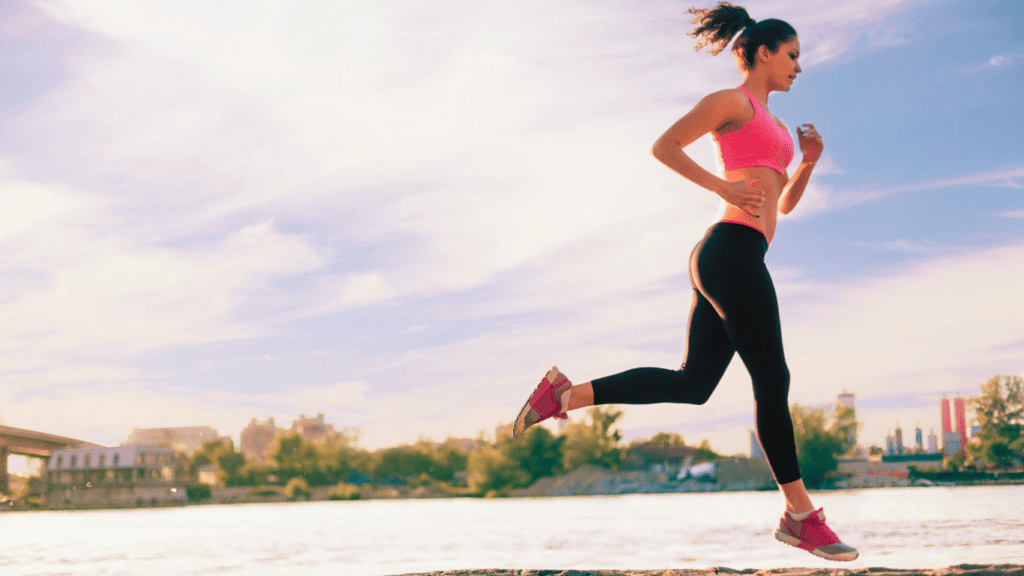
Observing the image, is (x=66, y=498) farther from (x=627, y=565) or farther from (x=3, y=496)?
(x=627, y=565)

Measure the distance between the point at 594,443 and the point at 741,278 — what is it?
87513mm

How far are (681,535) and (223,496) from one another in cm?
7644

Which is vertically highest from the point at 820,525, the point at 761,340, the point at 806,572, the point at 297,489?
the point at 761,340

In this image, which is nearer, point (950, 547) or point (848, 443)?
point (950, 547)

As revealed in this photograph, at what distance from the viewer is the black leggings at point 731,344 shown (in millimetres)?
3436

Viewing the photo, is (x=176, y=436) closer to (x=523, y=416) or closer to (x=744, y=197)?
(x=523, y=416)

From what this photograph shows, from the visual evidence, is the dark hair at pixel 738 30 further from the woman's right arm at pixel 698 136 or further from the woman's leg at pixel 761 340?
the woman's leg at pixel 761 340

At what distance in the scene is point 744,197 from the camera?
11.4ft

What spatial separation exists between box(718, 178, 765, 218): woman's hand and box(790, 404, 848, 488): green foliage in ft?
251

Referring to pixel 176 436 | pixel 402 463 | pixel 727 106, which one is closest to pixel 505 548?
pixel 727 106

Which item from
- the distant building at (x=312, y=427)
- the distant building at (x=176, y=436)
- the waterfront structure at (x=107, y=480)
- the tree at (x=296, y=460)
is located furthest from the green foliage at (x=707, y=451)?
the distant building at (x=176, y=436)

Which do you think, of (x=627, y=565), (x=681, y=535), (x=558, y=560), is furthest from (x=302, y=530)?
(x=627, y=565)

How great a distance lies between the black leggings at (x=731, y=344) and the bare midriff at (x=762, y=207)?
1.5 inches

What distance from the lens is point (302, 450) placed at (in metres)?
92.1
